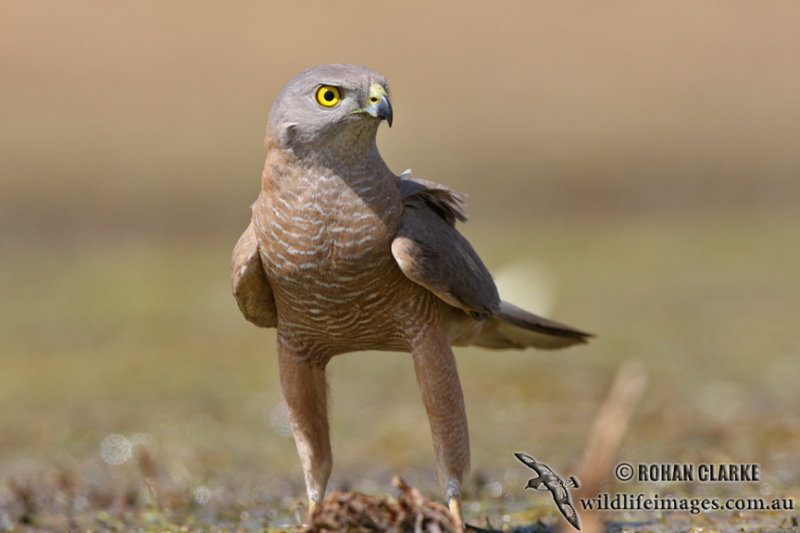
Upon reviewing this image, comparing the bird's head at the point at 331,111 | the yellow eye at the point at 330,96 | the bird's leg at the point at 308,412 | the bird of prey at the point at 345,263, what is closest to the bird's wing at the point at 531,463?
the bird of prey at the point at 345,263

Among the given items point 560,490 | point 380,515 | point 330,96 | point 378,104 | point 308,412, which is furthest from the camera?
point 560,490

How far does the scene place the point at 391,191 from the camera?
5016mm

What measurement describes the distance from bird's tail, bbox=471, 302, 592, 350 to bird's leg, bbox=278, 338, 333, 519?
1.05 m

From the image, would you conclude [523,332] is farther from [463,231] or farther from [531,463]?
[463,231]

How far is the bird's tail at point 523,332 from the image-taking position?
19.7ft

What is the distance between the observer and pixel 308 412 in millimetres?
5410

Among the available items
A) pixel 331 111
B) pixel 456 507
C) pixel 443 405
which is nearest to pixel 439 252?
pixel 443 405

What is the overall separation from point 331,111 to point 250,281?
92 centimetres

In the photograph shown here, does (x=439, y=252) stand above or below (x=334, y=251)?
above

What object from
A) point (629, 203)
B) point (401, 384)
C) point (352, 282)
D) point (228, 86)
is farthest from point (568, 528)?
point (228, 86)

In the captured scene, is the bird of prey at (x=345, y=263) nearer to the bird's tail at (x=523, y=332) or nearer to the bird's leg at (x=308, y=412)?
the bird's leg at (x=308, y=412)

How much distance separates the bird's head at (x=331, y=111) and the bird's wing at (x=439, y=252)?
45cm

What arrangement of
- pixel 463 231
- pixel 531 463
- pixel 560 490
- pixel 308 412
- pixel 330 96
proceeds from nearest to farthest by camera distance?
pixel 330 96 → pixel 308 412 → pixel 560 490 → pixel 531 463 → pixel 463 231

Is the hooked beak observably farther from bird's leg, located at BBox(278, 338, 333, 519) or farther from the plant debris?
the plant debris
